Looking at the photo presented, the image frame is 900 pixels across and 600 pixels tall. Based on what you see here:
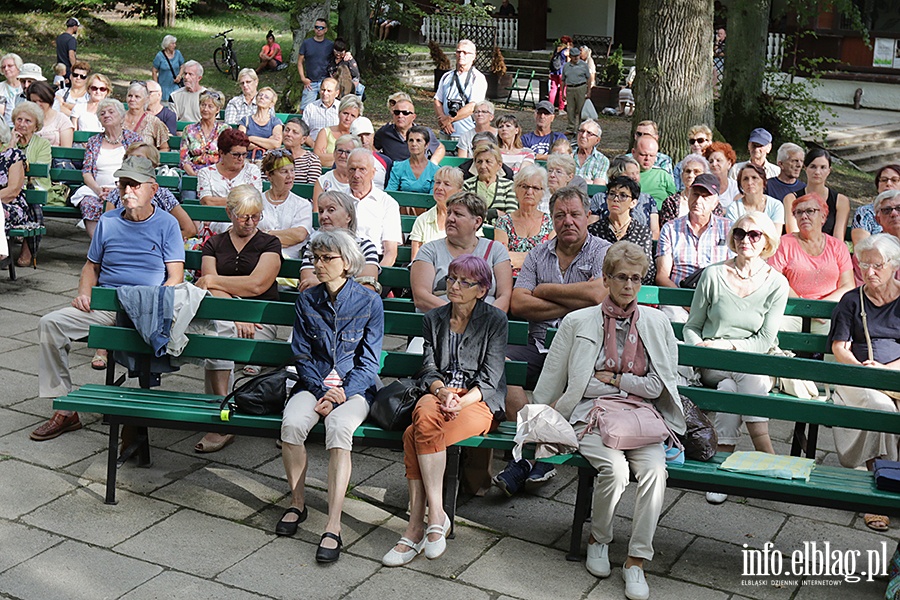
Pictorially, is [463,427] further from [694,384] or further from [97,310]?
[97,310]

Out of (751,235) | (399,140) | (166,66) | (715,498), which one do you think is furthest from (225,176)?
(166,66)

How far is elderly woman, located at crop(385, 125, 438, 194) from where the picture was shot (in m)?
9.27

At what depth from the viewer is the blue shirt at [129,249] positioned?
21.8ft

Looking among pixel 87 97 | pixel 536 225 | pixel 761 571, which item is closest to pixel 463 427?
pixel 761 571

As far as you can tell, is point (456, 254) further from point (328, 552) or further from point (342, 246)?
point (328, 552)

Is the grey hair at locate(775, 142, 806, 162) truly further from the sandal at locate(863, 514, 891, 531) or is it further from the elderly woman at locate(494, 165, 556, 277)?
the sandal at locate(863, 514, 891, 531)

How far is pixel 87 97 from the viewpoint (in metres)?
12.3

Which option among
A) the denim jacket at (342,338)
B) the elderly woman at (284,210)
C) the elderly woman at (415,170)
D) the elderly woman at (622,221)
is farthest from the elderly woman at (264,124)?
the denim jacket at (342,338)

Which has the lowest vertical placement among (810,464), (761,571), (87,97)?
(761,571)

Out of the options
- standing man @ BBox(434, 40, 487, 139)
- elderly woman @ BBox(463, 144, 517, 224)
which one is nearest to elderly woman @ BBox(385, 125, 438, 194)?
elderly woman @ BBox(463, 144, 517, 224)

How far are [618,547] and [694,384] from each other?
1249 millimetres

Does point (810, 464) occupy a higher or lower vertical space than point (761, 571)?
higher

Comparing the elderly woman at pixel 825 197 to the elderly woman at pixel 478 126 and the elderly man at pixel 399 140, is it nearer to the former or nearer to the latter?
the elderly woman at pixel 478 126

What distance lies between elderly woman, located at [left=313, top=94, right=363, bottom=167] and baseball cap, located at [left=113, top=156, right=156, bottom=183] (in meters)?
3.96
